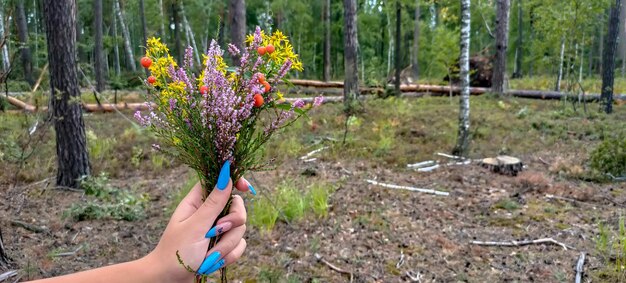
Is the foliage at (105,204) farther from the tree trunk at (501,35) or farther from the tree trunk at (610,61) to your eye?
the tree trunk at (610,61)

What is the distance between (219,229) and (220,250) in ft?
0.22

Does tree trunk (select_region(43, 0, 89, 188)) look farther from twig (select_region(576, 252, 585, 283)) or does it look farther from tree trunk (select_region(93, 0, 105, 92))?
tree trunk (select_region(93, 0, 105, 92))

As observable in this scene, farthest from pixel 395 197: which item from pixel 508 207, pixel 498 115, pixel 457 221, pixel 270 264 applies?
pixel 498 115

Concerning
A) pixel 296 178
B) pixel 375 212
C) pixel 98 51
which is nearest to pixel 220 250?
pixel 375 212

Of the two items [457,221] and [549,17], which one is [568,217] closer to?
[457,221]

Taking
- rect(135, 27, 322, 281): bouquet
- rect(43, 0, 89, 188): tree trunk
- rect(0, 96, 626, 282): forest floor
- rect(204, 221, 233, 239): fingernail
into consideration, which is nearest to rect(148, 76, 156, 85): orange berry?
rect(135, 27, 322, 281): bouquet

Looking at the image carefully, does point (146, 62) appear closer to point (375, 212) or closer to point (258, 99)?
point (258, 99)

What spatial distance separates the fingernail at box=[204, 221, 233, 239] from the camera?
1.36 m

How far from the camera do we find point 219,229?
4.54 feet

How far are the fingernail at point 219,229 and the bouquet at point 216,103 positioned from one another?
10cm

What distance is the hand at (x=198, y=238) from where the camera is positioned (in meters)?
1.30

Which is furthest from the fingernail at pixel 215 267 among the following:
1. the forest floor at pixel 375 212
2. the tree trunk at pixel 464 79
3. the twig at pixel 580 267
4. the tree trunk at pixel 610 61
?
the tree trunk at pixel 610 61

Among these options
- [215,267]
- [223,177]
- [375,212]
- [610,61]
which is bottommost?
[375,212]

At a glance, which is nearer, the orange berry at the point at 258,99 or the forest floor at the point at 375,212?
the orange berry at the point at 258,99
